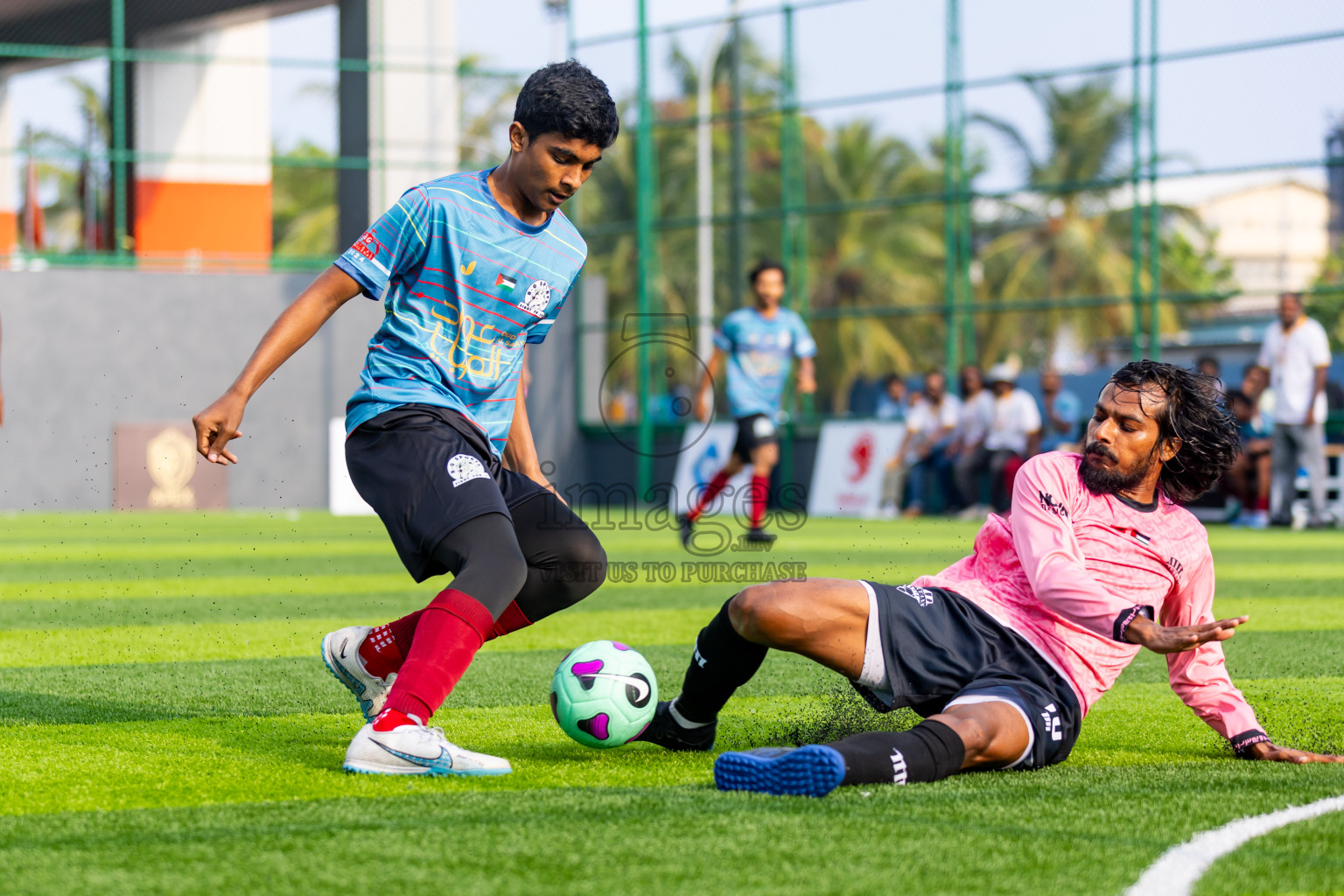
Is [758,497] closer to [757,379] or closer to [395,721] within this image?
[757,379]

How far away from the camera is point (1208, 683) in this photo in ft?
→ 13.4

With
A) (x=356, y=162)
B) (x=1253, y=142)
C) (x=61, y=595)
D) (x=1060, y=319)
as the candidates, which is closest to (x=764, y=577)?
(x=61, y=595)

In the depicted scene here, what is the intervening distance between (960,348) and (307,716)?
1736 centimetres

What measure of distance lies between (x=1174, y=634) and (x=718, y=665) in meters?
1.17

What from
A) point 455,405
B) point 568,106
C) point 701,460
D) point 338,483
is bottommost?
point 338,483

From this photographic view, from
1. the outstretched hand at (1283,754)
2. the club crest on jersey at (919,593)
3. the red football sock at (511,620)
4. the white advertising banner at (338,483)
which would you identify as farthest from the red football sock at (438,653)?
the white advertising banner at (338,483)

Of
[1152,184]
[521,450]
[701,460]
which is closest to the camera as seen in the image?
[521,450]

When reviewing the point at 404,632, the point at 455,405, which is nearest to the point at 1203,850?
the point at 455,405

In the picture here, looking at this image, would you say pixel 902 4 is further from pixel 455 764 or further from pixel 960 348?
pixel 455 764

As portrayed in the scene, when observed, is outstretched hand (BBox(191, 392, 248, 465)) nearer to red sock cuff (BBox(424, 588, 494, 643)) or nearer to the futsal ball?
red sock cuff (BBox(424, 588, 494, 643))

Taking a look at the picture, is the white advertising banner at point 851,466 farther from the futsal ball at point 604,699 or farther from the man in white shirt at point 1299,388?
the futsal ball at point 604,699

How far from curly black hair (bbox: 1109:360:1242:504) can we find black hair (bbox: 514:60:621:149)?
1481 millimetres

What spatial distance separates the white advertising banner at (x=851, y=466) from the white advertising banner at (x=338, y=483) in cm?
599

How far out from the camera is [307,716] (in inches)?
197
